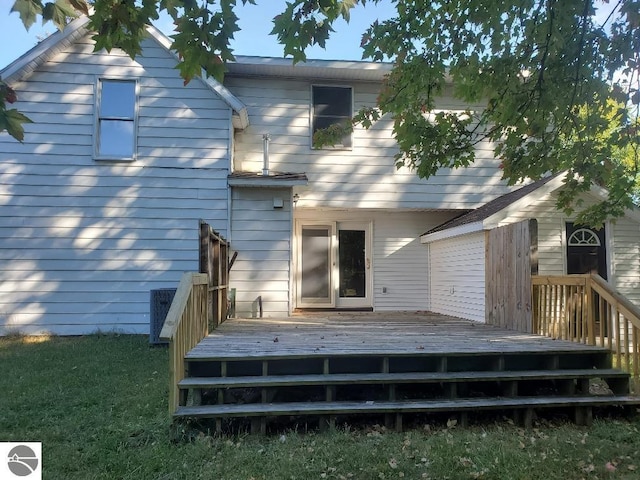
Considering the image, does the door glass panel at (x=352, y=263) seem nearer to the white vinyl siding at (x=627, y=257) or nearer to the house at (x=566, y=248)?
the house at (x=566, y=248)

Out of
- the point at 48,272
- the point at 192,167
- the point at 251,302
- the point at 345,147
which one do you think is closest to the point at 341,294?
the point at 251,302

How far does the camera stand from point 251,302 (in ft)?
29.4

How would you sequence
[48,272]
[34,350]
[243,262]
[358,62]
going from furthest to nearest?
1. [358,62]
2. [243,262]
3. [48,272]
4. [34,350]

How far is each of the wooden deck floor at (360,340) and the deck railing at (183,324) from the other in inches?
5.5

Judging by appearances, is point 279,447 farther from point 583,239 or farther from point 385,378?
point 583,239

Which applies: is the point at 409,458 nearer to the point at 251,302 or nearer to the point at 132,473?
the point at 132,473

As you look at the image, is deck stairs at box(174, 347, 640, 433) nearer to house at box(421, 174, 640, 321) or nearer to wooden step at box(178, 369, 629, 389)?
wooden step at box(178, 369, 629, 389)

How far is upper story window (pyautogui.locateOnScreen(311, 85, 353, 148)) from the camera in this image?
9938 mm

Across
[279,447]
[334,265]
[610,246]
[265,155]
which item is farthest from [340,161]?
[279,447]

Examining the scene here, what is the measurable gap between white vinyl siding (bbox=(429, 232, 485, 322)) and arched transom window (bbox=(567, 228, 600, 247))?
1934 mm

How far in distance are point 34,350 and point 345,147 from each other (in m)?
6.92

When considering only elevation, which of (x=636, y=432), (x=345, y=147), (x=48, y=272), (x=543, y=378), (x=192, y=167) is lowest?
(x=636, y=432)

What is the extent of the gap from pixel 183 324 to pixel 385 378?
78.1 inches

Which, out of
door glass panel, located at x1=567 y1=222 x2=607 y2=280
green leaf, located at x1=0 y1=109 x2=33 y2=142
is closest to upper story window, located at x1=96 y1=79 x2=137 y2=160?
green leaf, located at x1=0 y1=109 x2=33 y2=142
